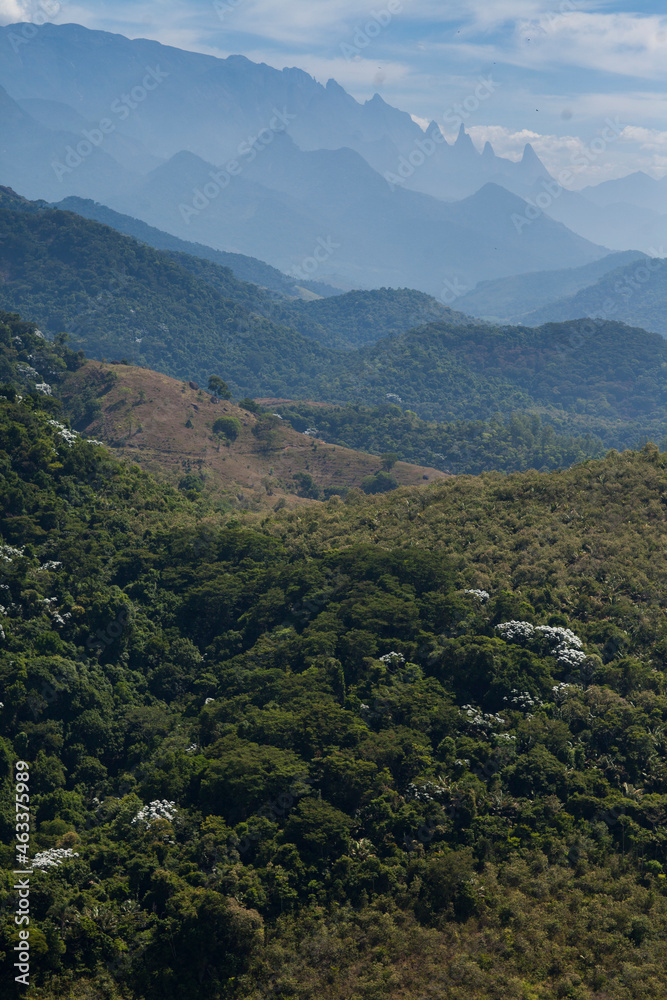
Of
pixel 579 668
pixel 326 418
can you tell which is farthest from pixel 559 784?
pixel 326 418

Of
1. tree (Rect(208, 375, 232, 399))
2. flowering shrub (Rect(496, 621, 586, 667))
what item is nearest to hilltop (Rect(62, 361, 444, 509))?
tree (Rect(208, 375, 232, 399))

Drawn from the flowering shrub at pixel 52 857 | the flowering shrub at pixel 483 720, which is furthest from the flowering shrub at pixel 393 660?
the flowering shrub at pixel 52 857

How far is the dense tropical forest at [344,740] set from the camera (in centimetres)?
2577

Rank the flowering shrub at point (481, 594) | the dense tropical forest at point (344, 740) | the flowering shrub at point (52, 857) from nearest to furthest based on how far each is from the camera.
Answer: the dense tropical forest at point (344, 740), the flowering shrub at point (52, 857), the flowering shrub at point (481, 594)

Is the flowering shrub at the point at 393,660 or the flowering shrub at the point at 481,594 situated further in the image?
the flowering shrub at the point at 481,594

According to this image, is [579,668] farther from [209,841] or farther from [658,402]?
[658,402]

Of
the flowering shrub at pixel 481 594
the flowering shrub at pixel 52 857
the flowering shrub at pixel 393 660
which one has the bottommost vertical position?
the flowering shrub at pixel 52 857

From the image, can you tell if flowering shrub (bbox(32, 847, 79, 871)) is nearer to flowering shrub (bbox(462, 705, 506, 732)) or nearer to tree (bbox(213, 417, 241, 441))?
flowering shrub (bbox(462, 705, 506, 732))

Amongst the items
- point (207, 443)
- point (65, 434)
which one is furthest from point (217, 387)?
point (65, 434)

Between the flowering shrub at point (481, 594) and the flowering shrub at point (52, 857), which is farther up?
the flowering shrub at point (481, 594)

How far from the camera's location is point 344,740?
109 ft

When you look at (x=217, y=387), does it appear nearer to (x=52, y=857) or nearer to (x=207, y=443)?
(x=207, y=443)

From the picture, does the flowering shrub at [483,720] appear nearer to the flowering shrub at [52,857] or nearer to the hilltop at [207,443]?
the flowering shrub at [52,857]

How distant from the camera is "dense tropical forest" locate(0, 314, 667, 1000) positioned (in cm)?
2577
